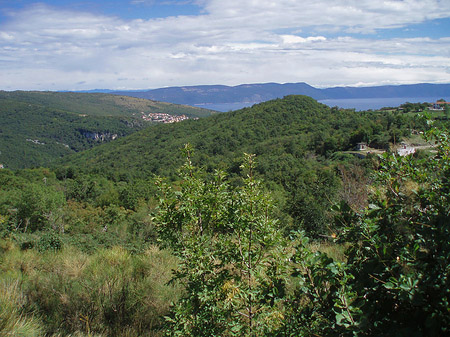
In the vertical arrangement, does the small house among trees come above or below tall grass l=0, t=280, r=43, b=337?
below

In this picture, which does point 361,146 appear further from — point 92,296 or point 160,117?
point 160,117

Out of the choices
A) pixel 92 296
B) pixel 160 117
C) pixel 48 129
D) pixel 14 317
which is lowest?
pixel 92 296

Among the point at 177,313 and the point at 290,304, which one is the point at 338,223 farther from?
the point at 177,313

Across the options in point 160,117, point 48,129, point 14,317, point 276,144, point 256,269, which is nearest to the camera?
point 256,269

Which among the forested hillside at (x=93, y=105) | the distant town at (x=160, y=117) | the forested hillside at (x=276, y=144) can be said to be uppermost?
the forested hillside at (x=93, y=105)

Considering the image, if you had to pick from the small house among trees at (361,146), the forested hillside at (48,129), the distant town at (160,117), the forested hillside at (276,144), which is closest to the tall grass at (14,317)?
the forested hillside at (276,144)

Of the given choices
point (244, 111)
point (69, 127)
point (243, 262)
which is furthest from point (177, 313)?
point (69, 127)

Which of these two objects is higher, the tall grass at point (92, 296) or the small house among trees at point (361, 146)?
the tall grass at point (92, 296)

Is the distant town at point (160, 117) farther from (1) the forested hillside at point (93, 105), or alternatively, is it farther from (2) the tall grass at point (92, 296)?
(2) the tall grass at point (92, 296)

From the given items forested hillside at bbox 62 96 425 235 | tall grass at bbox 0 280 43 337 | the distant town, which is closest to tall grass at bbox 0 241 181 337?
tall grass at bbox 0 280 43 337

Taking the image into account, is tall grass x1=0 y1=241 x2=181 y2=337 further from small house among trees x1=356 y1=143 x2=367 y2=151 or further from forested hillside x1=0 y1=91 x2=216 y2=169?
forested hillside x1=0 y1=91 x2=216 y2=169

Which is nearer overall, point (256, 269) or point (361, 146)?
point (256, 269)

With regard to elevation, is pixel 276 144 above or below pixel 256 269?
below

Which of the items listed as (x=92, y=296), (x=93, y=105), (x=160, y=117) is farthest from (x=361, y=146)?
(x=93, y=105)
